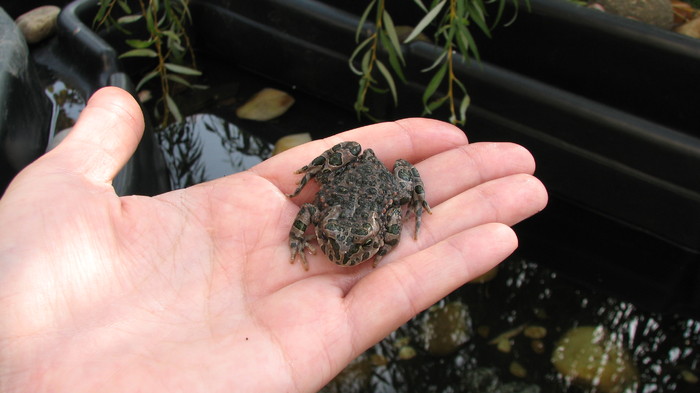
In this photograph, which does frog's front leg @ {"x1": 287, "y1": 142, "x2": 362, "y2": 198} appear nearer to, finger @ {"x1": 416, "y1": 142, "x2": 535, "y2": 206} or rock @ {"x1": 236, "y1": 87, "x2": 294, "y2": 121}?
finger @ {"x1": 416, "y1": 142, "x2": 535, "y2": 206}

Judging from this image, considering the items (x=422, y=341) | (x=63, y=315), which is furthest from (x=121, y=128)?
(x=422, y=341)

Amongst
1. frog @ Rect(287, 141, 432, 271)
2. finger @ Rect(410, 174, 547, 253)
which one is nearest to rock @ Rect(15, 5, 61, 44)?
frog @ Rect(287, 141, 432, 271)

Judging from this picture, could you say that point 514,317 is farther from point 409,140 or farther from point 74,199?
point 74,199

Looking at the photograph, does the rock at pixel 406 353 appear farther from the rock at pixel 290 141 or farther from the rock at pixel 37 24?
the rock at pixel 37 24

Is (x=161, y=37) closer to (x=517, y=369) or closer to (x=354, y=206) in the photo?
(x=354, y=206)

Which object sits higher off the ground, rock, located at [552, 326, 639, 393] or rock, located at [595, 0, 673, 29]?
rock, located at [595, 0, 673, 29]
